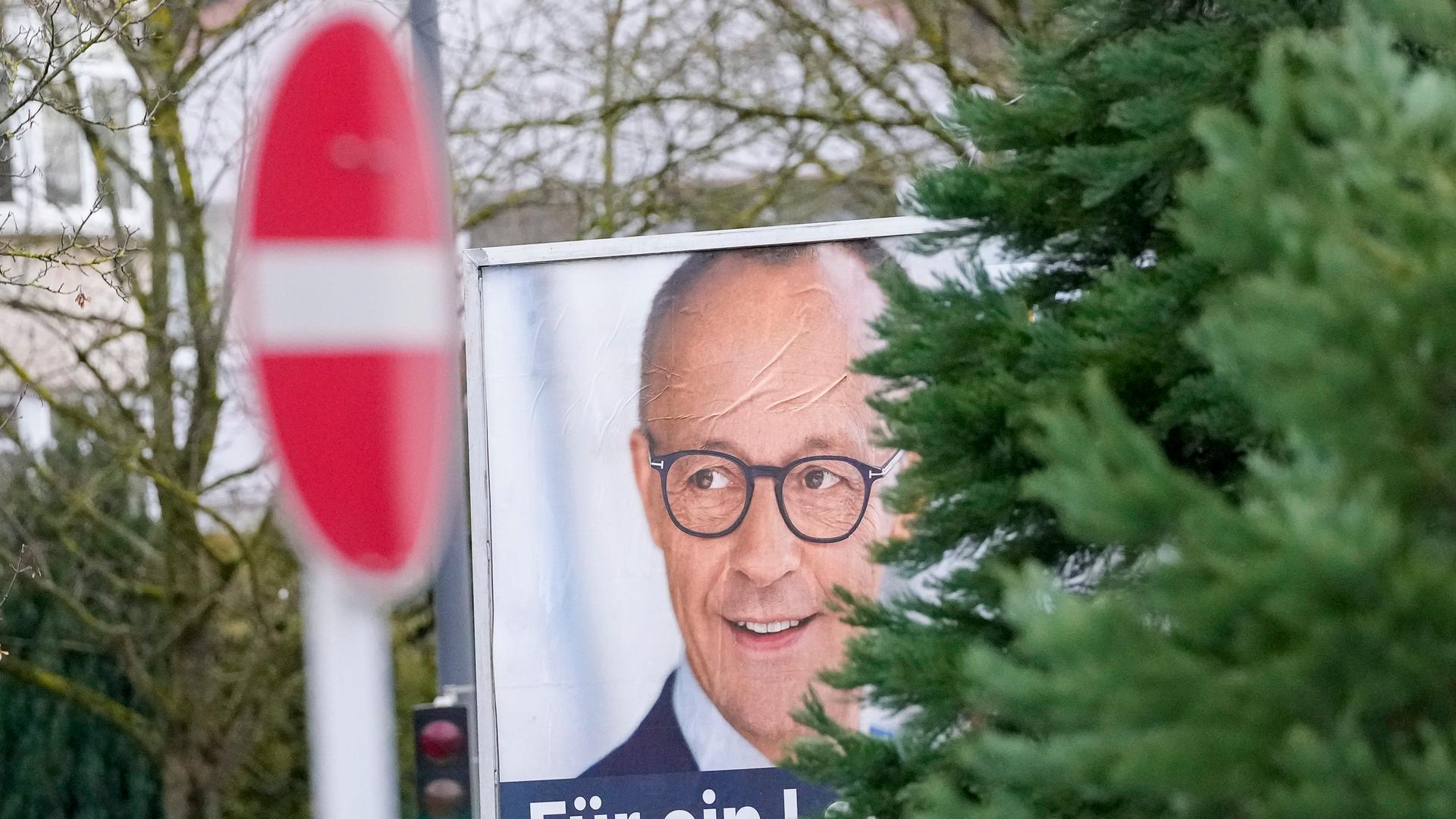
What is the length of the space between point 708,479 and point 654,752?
1.05 m

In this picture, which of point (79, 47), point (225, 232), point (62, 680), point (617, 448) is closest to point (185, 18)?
point (225, 232)

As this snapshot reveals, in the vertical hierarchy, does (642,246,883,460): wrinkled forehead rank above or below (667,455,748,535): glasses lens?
above

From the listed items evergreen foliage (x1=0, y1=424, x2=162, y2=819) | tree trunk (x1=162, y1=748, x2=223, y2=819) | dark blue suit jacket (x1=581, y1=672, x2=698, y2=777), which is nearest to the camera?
dark blue suit jacket (x1=581, y1=672, x2=698, y2=777)

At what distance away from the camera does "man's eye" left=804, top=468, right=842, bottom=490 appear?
6168 mm

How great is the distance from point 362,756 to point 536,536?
14.1 feet

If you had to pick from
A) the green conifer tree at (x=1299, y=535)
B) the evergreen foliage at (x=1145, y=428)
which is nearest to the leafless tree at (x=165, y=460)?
the evergreen foliage at (x=1145, y=428)

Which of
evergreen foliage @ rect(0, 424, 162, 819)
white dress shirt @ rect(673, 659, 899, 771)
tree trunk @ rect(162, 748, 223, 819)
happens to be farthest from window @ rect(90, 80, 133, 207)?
white dress shirt @ rect(673, 659, 899, 771)

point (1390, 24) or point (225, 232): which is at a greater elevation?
point (225, 232)

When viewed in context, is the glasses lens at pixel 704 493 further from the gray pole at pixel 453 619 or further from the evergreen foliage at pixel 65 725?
the evergreen foliage at pixel 65 725

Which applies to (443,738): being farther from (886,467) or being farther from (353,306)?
(353,306)

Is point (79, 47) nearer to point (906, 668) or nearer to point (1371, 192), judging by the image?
point (906, 668)

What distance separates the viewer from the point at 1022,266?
3.12 metres

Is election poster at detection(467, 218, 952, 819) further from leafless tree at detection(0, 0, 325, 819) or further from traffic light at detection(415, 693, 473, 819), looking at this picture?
leafless tree at detection(0, 0, 325, 819)

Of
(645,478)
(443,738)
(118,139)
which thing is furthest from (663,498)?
(118,139)
